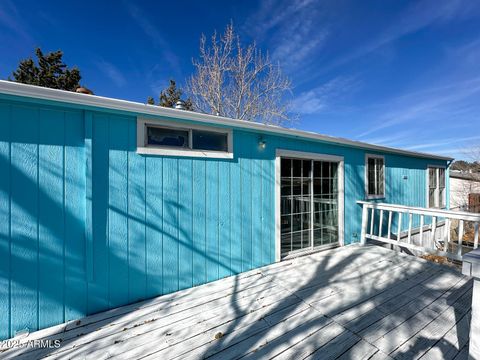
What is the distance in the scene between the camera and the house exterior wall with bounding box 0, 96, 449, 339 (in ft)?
5.86

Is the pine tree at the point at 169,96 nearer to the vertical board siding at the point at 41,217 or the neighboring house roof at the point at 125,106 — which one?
the neighboring house roof at the point at 125,106

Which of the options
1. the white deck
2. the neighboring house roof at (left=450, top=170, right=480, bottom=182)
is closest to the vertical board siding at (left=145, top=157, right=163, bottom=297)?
the white deck

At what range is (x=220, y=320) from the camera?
6.37ft

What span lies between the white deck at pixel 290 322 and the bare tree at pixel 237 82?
7.48 metres

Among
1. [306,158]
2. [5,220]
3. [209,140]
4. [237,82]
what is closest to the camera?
[5,220]

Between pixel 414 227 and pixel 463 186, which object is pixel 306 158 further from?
pixel 463 186

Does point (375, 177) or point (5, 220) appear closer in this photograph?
point (5, 220)

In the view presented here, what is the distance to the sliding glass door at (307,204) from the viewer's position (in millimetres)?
3500

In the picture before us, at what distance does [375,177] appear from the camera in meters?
5.07

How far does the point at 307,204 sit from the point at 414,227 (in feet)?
16.2

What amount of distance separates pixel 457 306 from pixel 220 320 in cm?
250

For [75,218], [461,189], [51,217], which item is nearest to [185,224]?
[75,218]

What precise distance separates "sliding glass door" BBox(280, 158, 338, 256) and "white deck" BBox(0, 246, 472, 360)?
2.79ft

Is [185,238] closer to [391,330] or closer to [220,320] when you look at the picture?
[220,320]
